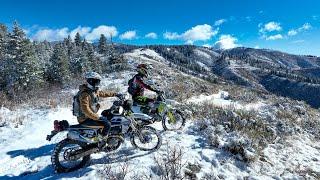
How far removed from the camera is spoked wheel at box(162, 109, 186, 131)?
1202 cm

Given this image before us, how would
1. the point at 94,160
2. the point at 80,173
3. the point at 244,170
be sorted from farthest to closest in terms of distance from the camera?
the point at 244,170 → the point at 94,160 → the point at 80,173

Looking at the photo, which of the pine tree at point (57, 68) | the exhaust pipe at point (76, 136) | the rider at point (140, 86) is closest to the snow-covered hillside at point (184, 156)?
the exhaust pipe at point (76, 136)

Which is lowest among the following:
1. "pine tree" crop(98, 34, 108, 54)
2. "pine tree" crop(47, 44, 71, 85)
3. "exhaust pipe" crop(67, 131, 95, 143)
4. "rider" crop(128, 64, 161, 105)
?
"exhaust pipe" crop(67, 131, 95, 143)

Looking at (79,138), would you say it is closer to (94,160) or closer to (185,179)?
(94,160)

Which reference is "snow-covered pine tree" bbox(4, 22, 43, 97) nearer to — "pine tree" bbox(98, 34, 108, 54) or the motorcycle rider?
the motorcycle rider

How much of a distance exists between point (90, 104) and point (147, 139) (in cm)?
202

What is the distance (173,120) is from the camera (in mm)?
12172

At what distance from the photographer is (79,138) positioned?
8352 mm

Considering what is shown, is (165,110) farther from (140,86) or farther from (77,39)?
(77,39)

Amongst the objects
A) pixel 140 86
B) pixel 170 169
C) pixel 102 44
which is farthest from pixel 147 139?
pixel 102 44


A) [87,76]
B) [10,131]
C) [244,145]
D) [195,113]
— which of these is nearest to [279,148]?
[244,145]

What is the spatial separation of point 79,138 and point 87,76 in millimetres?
1501

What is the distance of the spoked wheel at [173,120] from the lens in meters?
12.0

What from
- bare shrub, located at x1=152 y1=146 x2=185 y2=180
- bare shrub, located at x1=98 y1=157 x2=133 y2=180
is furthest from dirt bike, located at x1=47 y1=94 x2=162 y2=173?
bare shrub, located at x1=152 y1=146 x2=185 y2=180
